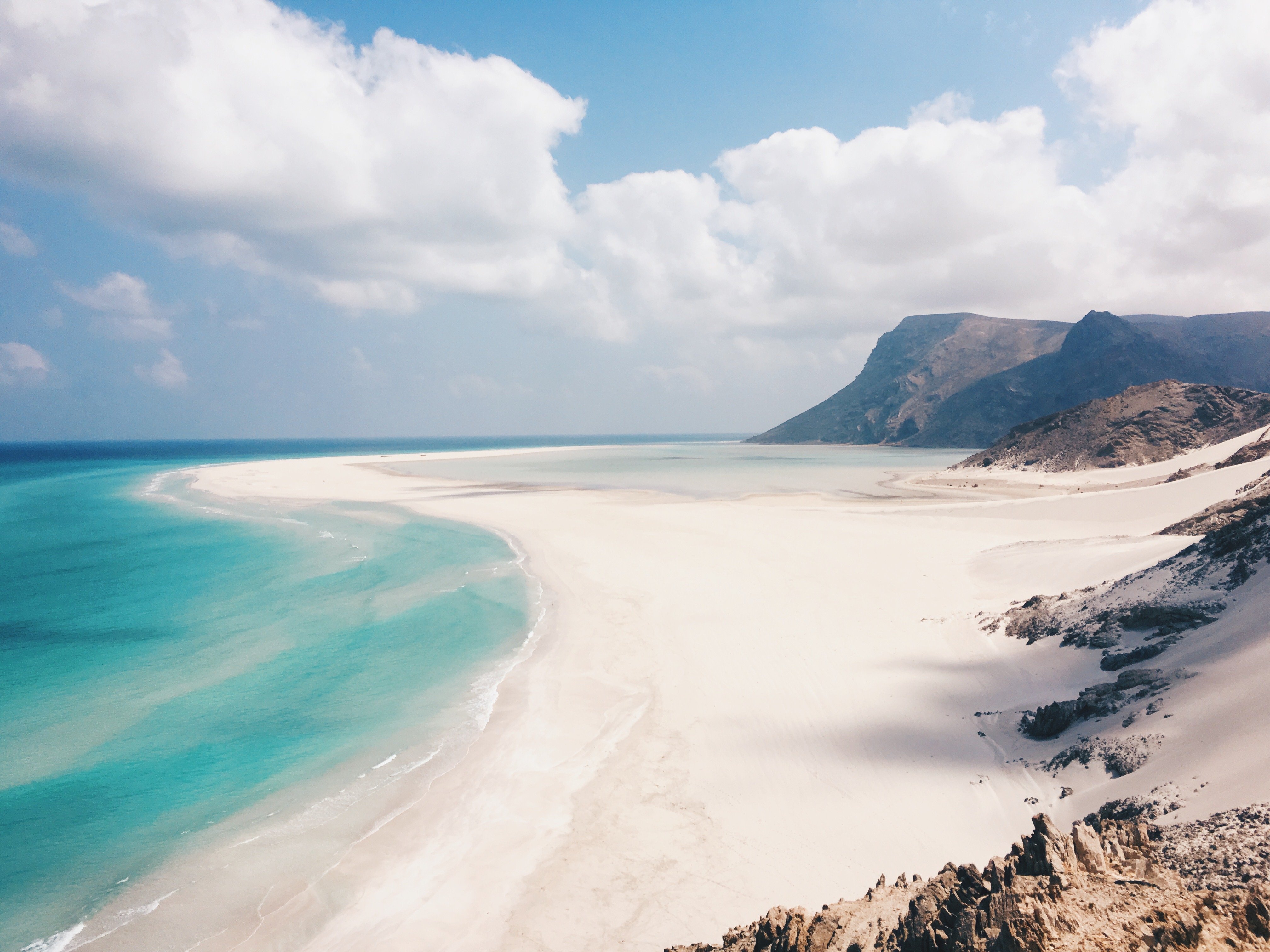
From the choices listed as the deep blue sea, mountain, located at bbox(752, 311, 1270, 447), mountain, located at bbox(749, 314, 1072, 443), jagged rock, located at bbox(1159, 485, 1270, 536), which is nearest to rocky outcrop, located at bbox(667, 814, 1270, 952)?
the deep blue sea

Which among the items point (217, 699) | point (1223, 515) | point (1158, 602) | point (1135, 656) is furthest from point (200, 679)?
point (1223, 515)

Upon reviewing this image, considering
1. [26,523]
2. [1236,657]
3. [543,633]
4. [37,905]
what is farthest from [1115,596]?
[26,523]

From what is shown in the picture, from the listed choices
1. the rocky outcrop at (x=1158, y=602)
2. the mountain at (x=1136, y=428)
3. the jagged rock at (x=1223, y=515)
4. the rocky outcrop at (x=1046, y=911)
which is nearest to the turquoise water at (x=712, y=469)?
the mountain at (x=1136, y=428)

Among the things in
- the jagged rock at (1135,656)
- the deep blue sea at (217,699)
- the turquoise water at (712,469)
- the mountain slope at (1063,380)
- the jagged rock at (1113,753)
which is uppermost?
the mountain slope at (1063,380)

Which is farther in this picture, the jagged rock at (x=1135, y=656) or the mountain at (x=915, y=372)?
the mountain at (x=915, y=372)

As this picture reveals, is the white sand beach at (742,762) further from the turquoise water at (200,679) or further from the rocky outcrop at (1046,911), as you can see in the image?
the turquoise water at (200,679)

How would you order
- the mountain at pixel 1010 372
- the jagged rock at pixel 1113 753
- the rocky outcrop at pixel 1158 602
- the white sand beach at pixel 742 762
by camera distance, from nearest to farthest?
the white sand beach at pixel 742 762, the jagged rock at pixel 1113 753, the rocky outcrop at pixel 1158 602, the mountain at pixel 1010 372

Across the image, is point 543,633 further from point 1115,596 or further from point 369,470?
point 369,470
